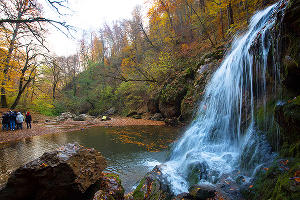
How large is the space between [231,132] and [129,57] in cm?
2413

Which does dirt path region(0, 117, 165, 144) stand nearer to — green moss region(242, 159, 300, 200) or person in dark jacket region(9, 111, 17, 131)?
person in dark jacket region(9, 111, 17, 131)

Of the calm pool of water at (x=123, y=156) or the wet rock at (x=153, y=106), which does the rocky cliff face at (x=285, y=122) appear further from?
the wet rock at (x=153, y=106)

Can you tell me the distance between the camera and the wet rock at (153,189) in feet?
11.1

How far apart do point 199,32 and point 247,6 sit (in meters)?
6.84

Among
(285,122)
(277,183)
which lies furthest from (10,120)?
(285,122)

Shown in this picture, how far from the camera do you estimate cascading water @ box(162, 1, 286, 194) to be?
3781 mm

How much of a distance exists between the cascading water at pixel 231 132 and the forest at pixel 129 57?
481cm

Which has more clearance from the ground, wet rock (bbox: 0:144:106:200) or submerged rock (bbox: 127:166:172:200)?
wet rock (bbox: 0:144:106:200)

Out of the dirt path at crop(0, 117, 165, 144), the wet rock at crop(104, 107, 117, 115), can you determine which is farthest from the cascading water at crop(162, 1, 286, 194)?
the wet rock at crop(104, 107, 117, 115)

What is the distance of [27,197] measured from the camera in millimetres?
3000

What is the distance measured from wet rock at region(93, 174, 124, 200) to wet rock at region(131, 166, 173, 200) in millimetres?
359

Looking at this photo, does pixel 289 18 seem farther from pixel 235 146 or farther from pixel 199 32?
pixel 199 32

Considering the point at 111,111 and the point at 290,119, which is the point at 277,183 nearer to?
the point at 290,119

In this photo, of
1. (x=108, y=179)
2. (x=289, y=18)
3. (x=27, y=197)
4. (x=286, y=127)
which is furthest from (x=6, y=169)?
(x=289, y=18)
